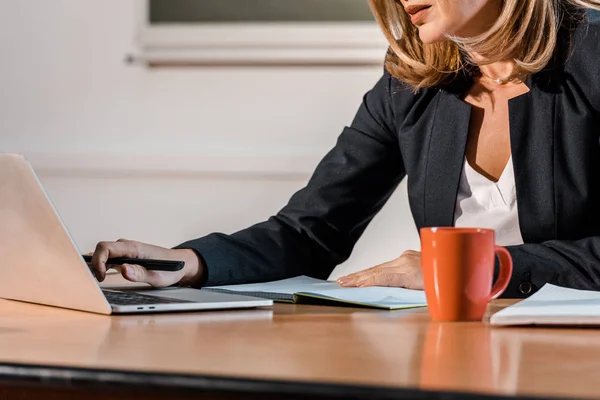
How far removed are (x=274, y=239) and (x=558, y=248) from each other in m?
0.45

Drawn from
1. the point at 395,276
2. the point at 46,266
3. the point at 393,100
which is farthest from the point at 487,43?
the point at 46,266

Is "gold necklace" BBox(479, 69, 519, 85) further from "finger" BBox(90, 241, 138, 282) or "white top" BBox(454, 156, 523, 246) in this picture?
"finger" BBox(90, 241, 138, 282)

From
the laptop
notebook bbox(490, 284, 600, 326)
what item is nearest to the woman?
the laptop

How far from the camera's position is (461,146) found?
1.47 metres

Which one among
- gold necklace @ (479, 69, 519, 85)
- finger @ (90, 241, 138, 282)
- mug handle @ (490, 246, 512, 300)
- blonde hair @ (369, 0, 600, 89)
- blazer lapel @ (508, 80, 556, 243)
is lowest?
finger @ (90, 241, 138, 282)

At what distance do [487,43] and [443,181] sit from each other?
0.24 metres

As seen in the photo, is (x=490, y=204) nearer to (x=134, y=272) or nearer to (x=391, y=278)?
(x=391, y=278)

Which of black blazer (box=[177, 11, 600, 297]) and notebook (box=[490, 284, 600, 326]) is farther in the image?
black blazer (box=[177, 11, 600, 297])

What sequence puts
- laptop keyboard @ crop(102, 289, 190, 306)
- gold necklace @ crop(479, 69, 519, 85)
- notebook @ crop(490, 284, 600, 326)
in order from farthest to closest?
gold necklace @ crop(479, 69, 519, 85)
laptop keyboard @ crop(102, 289, 190, 306)
notebook @ crop(490, 284, 600, 326)

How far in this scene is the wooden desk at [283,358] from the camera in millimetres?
549

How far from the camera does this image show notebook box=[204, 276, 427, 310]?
1.01m

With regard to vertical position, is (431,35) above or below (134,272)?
above

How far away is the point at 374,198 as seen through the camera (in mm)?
1619

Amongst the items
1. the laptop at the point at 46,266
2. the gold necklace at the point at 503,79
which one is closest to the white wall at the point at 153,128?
the gold necklace at the point at 503,79
